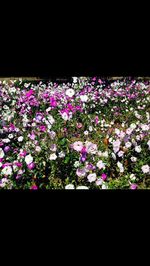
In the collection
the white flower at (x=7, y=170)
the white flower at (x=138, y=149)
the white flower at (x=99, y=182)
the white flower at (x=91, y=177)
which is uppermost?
the white flower at (x=138, y=149)

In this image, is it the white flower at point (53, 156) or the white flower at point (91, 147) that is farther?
the white flower at point (53, 156)

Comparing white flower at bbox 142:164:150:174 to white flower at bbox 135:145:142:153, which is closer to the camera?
white flower at bbox 142:164:150:174

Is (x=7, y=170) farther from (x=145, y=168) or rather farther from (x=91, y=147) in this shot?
(x=145, y=168)

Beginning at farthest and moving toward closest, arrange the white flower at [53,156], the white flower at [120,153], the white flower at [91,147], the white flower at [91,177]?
1. the white flower at [120,153]
2. the white flower at [53,156]
3. the white flower at [91,147]
4. the white flower at [91,177]

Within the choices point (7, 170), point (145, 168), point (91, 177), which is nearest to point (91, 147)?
point (91, 177)

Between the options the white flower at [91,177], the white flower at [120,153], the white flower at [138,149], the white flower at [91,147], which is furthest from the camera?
the white flower at [138,149]

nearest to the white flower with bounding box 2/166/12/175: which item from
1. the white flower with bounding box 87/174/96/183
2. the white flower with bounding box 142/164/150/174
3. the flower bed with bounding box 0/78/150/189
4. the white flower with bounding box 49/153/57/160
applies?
the flower bed with bounding box 0/78/150/189

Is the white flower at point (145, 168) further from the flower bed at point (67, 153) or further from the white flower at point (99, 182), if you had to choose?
the white flower at point (99, 182)

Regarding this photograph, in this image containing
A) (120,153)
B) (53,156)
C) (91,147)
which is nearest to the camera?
(91,147)

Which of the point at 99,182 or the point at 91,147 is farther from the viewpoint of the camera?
the point at 91,147

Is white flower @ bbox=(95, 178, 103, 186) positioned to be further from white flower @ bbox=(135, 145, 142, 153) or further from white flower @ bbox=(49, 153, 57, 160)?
white flower @ bbox=(135, 145, 142, 153)

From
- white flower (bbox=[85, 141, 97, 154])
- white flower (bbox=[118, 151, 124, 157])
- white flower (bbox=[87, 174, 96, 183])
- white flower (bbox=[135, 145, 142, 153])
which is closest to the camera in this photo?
white flower (bbox=[87, 174, 96, 183])

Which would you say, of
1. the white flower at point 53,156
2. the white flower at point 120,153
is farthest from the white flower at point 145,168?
the white flower at point 53,156
